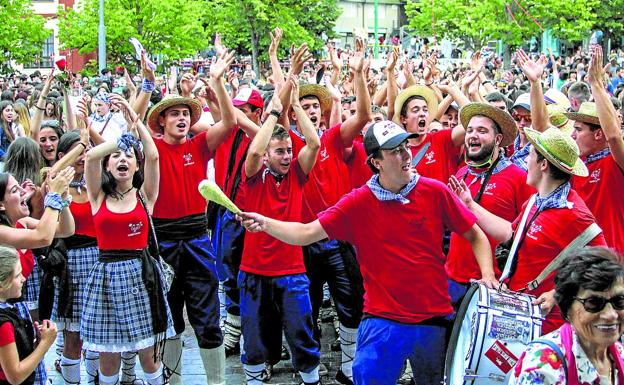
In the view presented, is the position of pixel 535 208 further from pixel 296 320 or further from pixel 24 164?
pixel 24 164

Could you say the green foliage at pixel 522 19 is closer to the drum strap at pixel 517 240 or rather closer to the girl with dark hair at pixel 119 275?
the girl with dark hair at pixel 119 275

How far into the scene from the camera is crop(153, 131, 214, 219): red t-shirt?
7711 millimetres

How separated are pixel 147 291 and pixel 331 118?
3.44 metres

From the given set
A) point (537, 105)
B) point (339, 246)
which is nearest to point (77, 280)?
point (339, 246)

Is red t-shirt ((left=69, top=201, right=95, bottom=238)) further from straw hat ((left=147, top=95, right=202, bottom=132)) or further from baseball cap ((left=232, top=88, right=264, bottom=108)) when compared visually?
baseball cap ((left=232, top=88, right=264, bottom=108))

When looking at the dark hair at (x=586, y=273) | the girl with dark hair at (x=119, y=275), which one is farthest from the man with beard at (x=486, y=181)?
the dark hair at (x=586, y=273)

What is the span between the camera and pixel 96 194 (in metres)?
6.92

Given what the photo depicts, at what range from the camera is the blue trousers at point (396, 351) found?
566cm

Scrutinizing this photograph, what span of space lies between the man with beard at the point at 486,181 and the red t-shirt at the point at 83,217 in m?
2.75

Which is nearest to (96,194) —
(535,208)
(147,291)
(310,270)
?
(147,291)

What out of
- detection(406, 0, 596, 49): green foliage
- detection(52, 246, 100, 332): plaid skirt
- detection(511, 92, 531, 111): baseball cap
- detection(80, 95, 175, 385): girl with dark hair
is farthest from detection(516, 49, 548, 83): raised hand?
detection(406, 0, 596, 49): green foliage

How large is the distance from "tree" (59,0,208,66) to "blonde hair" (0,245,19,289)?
30200 millimetres

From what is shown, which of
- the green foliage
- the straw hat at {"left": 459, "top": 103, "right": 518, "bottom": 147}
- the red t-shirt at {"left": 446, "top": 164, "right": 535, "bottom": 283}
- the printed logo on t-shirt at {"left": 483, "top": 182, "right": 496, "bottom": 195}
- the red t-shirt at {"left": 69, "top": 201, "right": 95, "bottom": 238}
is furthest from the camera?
the green foliage

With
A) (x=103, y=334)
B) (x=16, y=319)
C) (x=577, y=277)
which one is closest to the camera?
(x=577, y=277)
